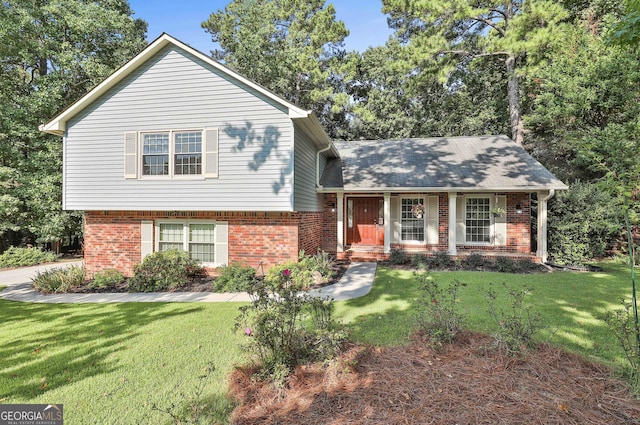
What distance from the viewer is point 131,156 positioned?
8.82m

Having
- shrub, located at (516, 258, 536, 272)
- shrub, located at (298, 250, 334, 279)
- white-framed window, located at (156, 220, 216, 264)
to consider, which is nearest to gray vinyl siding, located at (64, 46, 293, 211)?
white-framed window, located at (156, 220, 216, 264)

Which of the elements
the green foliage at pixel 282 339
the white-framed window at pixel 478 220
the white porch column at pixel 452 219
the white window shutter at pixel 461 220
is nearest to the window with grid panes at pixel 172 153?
the green foliage at pixel 282 339

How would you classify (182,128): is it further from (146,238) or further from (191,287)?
(191,287)

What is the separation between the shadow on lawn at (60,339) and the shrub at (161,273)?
1250mm

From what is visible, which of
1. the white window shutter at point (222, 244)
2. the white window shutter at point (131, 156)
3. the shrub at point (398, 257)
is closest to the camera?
the white window shutter at point (131, 156)

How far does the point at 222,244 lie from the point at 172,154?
302 cm

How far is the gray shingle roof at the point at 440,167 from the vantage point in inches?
420

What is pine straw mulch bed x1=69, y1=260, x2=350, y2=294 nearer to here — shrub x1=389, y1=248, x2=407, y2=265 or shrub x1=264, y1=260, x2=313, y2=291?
shrub x1=264, y1=260, x2=313, y2=291

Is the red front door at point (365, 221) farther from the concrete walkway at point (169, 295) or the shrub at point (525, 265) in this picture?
the shrub at point (525, 265)

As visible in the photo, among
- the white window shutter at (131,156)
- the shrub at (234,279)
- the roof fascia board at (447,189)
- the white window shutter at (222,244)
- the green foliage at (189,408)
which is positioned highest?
the white window shutter at (131,156)

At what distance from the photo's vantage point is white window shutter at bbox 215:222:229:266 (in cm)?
896

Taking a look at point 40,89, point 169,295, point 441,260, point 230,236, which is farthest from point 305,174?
point 40,89

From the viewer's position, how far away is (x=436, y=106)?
74.1ft

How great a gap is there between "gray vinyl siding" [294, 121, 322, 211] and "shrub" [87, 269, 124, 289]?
5594 mm
